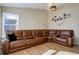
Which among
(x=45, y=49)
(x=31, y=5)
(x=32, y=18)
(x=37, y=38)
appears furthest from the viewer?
(x=37, y=38)

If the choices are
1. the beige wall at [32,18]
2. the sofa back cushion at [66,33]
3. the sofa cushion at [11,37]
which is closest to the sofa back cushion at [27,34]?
the beige wall at [32,18]

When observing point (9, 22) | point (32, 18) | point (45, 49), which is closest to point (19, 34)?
point (9, 22)

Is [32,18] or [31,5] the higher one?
[31,5]

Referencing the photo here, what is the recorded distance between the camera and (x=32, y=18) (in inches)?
95.7

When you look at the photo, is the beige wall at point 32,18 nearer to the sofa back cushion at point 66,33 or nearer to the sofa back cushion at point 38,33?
the sofa back cushion at point 38,33

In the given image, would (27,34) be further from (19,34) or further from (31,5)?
(31,5)

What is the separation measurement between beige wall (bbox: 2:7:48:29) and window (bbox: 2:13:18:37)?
109 millimetres

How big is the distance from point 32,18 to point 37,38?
1.56 feet

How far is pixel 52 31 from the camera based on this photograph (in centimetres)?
244

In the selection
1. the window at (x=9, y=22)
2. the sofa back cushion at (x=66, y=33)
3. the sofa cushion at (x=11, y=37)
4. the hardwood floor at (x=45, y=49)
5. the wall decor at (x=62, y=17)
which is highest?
the wall decor at (x=62, y=17)

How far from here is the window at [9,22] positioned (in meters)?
2.22

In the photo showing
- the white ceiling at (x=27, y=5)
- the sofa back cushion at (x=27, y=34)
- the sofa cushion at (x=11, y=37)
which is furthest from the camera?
the sofa back cushion at (x=27, y=34)

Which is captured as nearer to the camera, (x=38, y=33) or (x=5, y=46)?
(x=5, y=46)

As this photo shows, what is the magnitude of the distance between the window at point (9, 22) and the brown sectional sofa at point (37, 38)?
14 cm
